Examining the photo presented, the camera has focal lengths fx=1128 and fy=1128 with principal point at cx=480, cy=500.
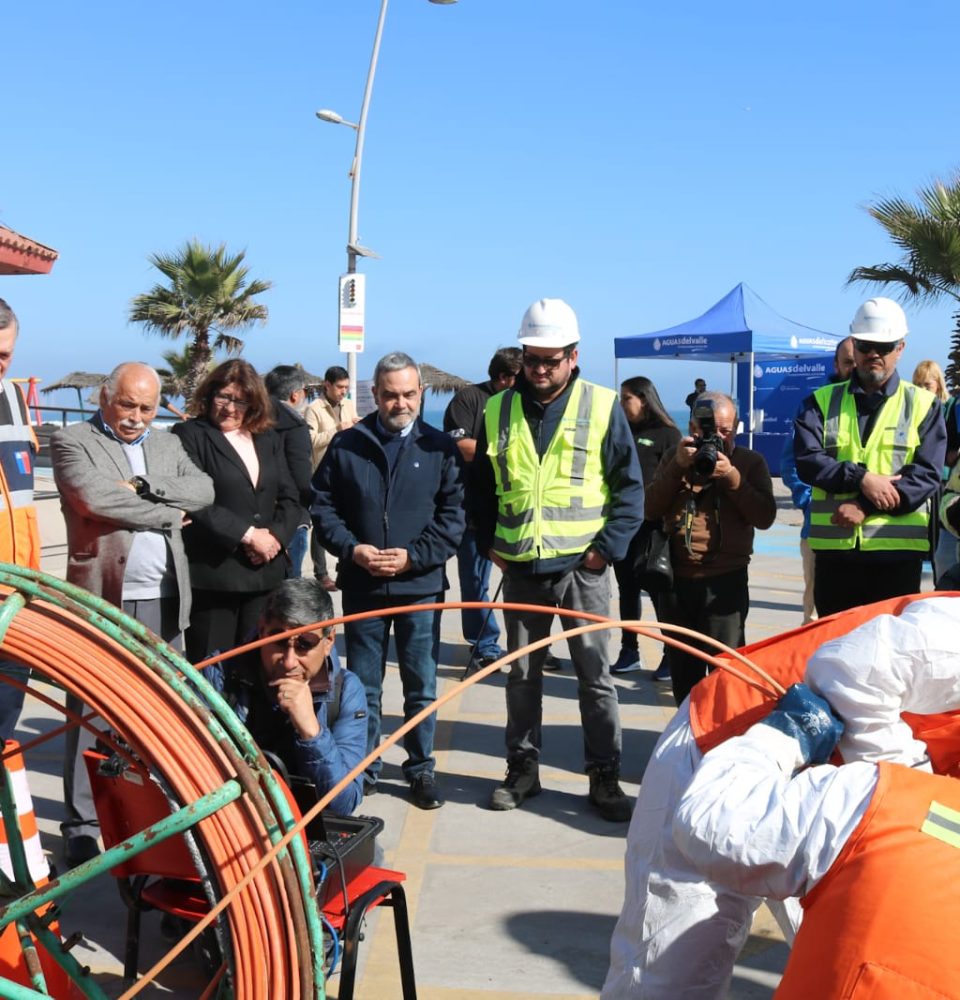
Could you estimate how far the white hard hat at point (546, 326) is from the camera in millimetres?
4547

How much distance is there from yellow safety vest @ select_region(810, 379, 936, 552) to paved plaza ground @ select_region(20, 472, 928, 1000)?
1427mm

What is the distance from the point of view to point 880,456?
16.1ft

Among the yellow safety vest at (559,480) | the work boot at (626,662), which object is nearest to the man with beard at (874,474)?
the yellow safety vest at (559,480)

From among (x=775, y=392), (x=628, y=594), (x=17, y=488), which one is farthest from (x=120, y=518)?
(x=775, y=392)

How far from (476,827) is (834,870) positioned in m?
2.87

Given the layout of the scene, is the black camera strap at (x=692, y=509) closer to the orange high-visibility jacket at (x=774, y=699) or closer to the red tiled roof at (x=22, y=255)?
the orange high-visibility jacket at (x=774, y=699)

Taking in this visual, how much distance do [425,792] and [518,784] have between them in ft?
1.29

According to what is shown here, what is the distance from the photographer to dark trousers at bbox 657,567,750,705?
16.5 feet

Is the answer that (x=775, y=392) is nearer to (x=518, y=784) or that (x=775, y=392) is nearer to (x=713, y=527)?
(x=713, y=527)

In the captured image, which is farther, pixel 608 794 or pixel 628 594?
pixel 628 594

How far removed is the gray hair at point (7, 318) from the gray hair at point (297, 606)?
4.38 ft

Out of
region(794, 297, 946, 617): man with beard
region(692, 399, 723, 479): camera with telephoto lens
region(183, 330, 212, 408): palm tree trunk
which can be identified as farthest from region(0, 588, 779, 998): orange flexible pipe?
region(183, 330, 212, 408): palm tree trunk

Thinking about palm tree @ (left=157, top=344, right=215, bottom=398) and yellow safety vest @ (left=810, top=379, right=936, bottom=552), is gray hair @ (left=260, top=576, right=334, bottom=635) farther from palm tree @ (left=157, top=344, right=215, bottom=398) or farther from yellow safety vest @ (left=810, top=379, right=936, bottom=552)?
palm tree @ (left=157, top=344, right=215, bottom=398)

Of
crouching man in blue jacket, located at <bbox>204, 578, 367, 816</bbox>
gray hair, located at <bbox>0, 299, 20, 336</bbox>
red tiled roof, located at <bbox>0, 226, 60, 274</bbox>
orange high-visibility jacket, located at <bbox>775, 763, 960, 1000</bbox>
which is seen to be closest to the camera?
orange high-visibility jacket, located at <bbox>775, 763, 960, 1000</bbox>
